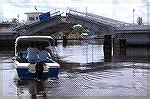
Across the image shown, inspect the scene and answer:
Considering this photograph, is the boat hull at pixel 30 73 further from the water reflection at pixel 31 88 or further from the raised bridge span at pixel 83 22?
the raised bridge span at pixel 83 22

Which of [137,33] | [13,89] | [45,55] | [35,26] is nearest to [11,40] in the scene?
[35,26]

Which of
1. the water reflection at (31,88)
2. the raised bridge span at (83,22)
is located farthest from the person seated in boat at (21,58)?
the raised bridge span at (83,22)

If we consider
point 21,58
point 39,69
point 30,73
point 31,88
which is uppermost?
point 21,58

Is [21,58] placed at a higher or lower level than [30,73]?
higher

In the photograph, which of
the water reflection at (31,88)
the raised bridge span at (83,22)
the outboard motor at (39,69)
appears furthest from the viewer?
the raised bridge span at (83,22)

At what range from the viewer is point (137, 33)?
44469mm

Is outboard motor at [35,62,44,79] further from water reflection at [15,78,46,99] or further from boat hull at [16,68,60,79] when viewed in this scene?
water reflection at [15,78,46,99]

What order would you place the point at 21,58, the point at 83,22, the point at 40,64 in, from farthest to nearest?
the point at 83,22 → the point at 21,58 → the point at 40,64

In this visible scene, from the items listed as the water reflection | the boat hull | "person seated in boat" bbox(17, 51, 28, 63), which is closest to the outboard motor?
the boat hull

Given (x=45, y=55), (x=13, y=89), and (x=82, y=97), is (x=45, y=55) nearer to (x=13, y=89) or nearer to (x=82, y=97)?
(x=13, y=89)

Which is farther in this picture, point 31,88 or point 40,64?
point 40,64

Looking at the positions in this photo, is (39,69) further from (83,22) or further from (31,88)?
(83,22)

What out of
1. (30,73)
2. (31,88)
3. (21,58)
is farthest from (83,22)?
(31,88)

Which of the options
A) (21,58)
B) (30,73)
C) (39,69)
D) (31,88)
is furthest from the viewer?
(21,58)
